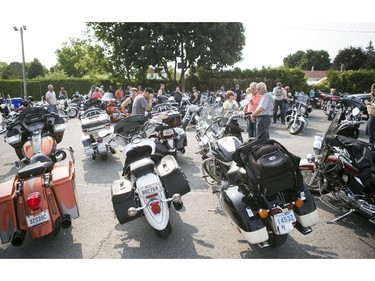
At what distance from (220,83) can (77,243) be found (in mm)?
20941

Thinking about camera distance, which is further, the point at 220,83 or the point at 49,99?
the point at 220,83

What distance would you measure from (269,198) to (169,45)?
53.2 ft

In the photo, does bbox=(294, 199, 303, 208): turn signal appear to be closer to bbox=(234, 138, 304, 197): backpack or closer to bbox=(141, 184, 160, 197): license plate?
bbox=(234, 138, 304, 197): backpack

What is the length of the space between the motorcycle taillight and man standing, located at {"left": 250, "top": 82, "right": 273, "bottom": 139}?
3.88 m

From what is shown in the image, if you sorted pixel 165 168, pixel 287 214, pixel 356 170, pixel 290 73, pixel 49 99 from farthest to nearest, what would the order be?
pixel 290 73
pixel 49 99
pixel 165 168
pixel 356 170
pixel 287 214

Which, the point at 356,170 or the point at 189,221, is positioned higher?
the point at 356,170

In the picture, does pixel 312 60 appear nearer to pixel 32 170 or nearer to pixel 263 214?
pixel 263 214

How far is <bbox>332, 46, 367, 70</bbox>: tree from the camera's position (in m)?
21.7

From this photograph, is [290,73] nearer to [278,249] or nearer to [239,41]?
[239,41]

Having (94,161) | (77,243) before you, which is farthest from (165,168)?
(94,161)

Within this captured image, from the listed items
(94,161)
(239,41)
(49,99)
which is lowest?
(94,161)

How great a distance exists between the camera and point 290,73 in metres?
22.1

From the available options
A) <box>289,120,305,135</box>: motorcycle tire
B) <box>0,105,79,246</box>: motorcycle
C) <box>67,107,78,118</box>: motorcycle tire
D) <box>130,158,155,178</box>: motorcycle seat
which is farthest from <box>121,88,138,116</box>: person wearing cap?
<box>67,107,78,118</box>: motorcycle tire

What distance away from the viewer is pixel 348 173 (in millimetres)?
3066
